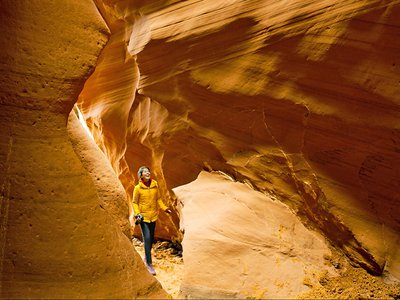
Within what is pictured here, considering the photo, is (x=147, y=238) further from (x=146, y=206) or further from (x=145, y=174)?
(x=145, y=174)

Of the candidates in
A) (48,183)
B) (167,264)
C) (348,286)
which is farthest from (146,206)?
(348,286)

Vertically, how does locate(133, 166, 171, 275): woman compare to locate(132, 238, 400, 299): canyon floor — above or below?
above

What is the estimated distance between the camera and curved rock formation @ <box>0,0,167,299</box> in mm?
2822

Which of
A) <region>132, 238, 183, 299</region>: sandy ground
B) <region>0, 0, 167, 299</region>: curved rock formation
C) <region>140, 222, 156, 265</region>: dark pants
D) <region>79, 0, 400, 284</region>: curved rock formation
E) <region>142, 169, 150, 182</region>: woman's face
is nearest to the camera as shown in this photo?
<region>0, 0, 167, 299</region>: curved rock formation

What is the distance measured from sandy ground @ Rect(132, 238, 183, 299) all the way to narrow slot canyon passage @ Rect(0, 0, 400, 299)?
34mm

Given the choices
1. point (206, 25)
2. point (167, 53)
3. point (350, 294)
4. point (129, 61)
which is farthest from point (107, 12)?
point (350, 294)

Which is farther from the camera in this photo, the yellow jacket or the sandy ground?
the yellow jacket

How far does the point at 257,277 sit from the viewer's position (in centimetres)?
346

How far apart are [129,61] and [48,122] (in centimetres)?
358

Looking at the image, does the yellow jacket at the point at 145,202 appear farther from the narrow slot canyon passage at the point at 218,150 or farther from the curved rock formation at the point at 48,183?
the curved rock formation at the point at 48,183

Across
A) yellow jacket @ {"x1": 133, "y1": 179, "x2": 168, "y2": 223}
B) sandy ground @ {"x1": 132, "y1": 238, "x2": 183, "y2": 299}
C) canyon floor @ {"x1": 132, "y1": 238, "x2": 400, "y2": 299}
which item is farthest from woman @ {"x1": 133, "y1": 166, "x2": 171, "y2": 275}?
canyon floor @ {"x1": 132, "y1": 238, "x2": 400, "y2": 299}

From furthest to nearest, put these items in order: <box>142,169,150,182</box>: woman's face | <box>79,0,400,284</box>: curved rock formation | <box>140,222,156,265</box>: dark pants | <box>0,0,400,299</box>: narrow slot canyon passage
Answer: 1. <box>142,169,150,182</box>: woman's face
2. <box>140,222,156,265</box>: dark pants
3. <box>79,0,400,284</box>: curved rock formation
4. <box>0,0,400,299</box>: narrow slot canyon passage

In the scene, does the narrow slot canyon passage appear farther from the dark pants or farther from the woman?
the dark pants

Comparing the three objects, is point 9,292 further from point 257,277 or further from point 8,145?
point 257,277
